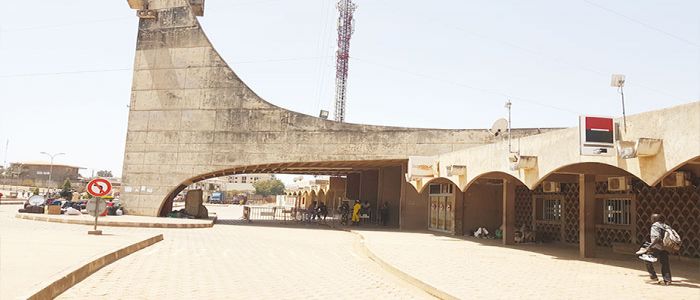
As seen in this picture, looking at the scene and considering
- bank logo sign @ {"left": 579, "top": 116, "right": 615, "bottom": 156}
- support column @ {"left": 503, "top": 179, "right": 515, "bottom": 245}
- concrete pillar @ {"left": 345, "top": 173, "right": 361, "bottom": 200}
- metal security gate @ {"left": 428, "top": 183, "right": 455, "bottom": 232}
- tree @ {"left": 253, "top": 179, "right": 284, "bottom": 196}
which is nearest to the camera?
bank logo sign @ {"left": 579, "top": 116, "right": 615, "bottom": 156}

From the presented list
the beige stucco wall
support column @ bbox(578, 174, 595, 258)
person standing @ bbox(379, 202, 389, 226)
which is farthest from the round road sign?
person standing @ bbox(379, 202, 389, 226)

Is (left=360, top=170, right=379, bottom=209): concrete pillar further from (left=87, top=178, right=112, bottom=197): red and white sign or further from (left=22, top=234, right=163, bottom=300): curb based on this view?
(left=22, top=234, right=163, bottom=300): curb

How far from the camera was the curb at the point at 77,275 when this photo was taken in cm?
659

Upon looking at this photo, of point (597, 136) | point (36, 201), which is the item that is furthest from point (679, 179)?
point (36, 201)

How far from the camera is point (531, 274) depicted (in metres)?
10.2

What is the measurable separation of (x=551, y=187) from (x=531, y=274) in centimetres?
991

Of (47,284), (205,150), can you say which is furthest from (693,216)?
(205,150)

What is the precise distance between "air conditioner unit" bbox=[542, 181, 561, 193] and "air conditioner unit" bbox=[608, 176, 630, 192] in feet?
8.09

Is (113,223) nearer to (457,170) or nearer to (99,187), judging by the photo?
(99,187)

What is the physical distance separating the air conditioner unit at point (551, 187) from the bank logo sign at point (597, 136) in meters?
8.59

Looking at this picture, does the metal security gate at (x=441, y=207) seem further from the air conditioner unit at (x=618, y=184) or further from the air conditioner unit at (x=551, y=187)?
the air conditioner unit at (x=618, y=184)

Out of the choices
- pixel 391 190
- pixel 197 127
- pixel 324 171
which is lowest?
pixel 391 190

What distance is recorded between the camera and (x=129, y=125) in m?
29.2

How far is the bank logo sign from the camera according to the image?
416 inches
